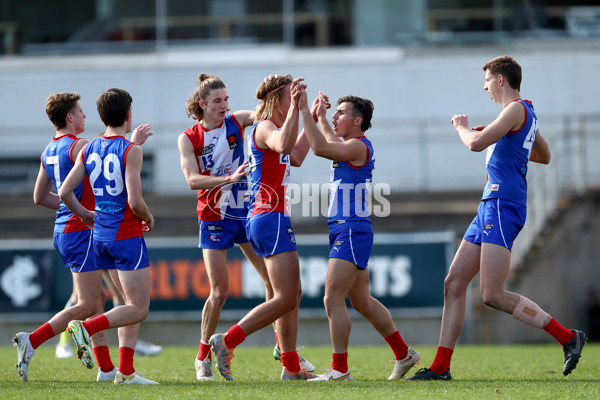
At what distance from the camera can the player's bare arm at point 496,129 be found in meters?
6.73

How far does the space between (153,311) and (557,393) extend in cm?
911

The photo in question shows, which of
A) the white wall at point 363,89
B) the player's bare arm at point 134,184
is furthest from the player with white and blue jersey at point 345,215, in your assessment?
the white wall at point 363,89

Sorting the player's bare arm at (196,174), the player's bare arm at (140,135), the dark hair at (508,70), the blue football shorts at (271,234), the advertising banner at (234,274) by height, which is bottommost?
the advertising banner at (234,274)

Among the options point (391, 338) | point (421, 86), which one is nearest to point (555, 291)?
point (421, 86)

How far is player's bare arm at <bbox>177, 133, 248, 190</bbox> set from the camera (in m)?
6.89

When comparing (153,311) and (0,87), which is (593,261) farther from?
(0,87)

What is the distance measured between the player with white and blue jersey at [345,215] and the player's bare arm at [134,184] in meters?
1.28

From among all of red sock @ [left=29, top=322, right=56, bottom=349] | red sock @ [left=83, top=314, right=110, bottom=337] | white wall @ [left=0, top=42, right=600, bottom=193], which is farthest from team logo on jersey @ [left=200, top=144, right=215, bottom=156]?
white wall @ [left=0, top=42, right=600, bottom=193]

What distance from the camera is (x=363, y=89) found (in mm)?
19953

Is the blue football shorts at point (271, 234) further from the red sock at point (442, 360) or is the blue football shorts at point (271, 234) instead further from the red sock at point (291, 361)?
the red sock at point (442, 360)

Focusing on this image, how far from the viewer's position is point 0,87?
68.6 ft

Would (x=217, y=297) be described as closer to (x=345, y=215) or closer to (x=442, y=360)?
(x=345, y=215)

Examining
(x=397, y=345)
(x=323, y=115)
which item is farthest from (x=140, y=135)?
(x=397, y=345)

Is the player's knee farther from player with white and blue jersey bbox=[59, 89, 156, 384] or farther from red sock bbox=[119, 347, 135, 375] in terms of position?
red sock bbox=[119, 347, 135, 375]
